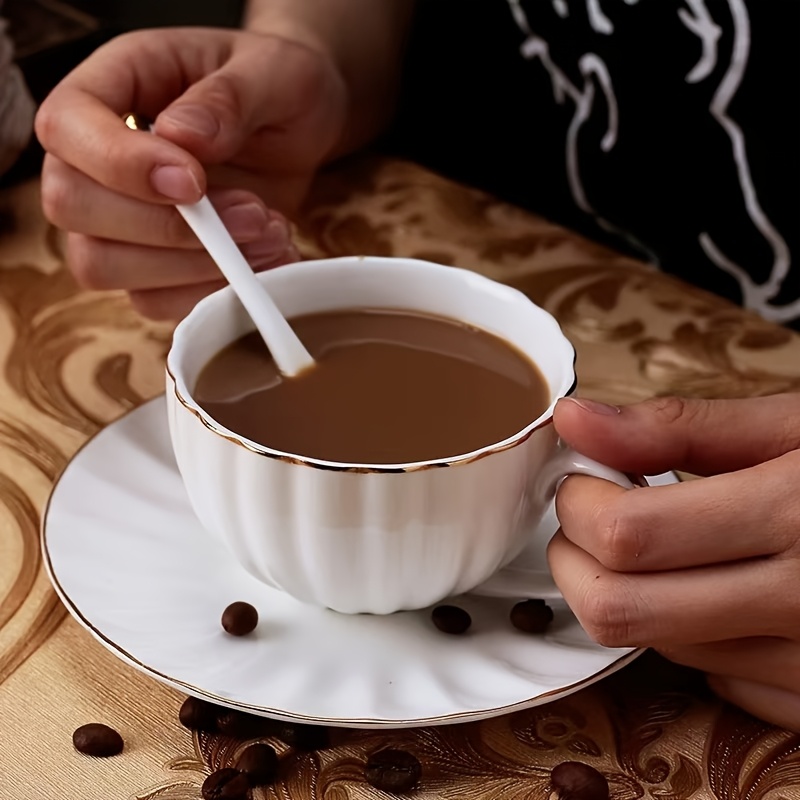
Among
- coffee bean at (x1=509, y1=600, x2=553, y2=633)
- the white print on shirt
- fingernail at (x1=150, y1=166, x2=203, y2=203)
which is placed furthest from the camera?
the white print on shirt

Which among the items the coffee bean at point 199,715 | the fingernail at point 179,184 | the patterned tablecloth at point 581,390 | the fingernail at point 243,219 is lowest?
the patterned tablecloth at point 581,390

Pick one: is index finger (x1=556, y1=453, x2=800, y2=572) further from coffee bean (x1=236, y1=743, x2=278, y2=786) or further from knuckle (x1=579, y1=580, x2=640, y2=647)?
coffee bean (x1=236, y1=743, x2=278, y2=786)

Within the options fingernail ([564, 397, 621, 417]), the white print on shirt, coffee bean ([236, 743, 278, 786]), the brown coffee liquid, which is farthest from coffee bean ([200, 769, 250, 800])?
the white print on shirt

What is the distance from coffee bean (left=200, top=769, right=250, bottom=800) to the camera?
71cm

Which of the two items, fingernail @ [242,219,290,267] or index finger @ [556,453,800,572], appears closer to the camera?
index finger @ [556,453,800,572]

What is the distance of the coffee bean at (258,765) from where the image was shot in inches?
28.5

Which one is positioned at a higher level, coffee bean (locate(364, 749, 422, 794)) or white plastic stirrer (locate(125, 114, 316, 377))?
white plastic stirrer (locate(125, 114, 316, 377))

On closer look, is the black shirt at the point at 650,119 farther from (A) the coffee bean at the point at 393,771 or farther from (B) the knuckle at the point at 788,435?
(A) the coffee bean at the point at 393,771

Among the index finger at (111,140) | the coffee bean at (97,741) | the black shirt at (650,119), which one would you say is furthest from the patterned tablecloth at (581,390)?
the index finger at (111,140)

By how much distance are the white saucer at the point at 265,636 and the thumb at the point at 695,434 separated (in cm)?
14

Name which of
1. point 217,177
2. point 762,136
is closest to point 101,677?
point 217,177

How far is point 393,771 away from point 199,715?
0.14 meters

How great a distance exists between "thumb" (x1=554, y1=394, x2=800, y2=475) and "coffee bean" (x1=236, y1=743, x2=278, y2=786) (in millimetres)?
280

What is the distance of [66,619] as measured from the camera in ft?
2.82
